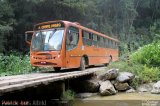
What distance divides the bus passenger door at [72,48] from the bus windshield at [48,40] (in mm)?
461

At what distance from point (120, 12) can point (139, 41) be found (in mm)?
5001

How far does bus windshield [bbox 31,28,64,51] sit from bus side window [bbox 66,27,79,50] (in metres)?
0.43

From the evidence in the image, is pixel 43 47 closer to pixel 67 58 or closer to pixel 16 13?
pixel 67 58

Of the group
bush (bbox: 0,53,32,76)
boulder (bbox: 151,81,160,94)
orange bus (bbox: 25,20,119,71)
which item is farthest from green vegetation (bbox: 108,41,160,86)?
bush (bbox: 0,53,32,76)

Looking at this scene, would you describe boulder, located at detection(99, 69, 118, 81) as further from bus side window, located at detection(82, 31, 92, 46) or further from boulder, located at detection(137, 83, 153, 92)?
bus side window, located at detection(82, 31, 92, 46)

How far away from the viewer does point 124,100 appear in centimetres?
1202

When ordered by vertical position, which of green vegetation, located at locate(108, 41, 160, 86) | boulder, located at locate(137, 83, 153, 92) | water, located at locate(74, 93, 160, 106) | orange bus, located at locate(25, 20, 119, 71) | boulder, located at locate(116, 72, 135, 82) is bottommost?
water, located at locate(74, 93, 160, 106)

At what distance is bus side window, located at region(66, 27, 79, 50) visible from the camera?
543 inches

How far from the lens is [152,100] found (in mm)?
11750

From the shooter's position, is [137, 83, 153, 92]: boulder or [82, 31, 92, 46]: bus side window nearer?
[137, 83, 153, 92]: boulder

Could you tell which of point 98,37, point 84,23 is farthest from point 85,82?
point 84,23

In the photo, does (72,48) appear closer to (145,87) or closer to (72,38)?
(72,38)

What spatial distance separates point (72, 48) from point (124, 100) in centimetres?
388

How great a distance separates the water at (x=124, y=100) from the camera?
11.4 metres
